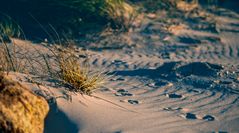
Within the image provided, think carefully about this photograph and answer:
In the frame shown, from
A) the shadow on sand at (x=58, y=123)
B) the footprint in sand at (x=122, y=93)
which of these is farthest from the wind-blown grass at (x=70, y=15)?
the shadow on sand at (x=58, y=123)

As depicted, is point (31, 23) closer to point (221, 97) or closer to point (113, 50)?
point (113, 50)

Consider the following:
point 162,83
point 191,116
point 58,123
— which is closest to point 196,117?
point 191,116

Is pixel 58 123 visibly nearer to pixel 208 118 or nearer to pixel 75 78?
pixel 75 78

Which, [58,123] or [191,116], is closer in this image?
[58,123]

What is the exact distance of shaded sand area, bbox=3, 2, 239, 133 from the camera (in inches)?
170

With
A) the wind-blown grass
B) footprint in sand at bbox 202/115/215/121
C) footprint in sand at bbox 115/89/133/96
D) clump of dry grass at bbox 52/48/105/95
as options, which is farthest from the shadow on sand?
the wind-blown grass

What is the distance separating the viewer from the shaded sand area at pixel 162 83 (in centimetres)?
432

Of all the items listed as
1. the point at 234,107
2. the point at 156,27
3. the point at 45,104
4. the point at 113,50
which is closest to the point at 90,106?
the point at 45,104

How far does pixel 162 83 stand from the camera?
5867 mm

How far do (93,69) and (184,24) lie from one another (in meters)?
3.20

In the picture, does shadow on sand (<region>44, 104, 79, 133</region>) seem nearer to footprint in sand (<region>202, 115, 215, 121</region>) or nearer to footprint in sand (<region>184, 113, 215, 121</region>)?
footprint in sand (<region>184, 113, 215, 121</region>)

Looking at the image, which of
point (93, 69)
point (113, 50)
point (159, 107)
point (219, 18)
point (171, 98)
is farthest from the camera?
point (219, 18)

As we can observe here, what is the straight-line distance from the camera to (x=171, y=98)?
5.30m

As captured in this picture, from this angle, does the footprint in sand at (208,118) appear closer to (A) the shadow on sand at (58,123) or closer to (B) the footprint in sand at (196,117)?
(B) the footprint in sand at (196,117)
